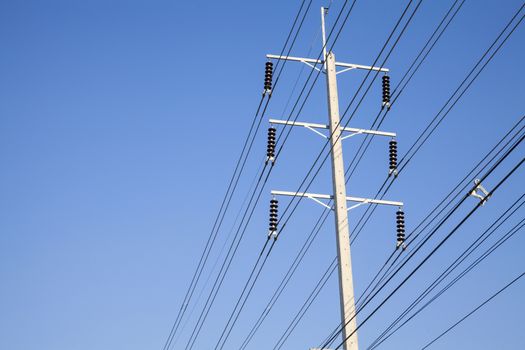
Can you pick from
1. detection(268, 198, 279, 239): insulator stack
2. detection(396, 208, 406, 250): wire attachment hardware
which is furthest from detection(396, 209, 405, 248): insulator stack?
detection(268, 198, 279, 239): insulator stack

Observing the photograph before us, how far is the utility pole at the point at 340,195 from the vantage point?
51.5 ft

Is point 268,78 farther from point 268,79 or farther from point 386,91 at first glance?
point 386,91

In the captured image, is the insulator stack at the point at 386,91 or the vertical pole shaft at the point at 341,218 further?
the insulator stack at the point at 386,91

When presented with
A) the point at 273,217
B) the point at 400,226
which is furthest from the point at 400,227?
the point at 273,217

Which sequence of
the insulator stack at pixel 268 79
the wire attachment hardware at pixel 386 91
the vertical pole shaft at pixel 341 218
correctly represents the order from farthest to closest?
the insulator stack at pixel 268 79
the wire attachment hardware at pixel 386 91
the vertical pole shaft at pixel 341 218

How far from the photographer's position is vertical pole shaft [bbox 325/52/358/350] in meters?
15.6

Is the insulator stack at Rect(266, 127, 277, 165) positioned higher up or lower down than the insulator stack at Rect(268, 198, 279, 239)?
higher up

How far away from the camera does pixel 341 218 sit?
17125 mm

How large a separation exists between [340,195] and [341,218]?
61 centimetres

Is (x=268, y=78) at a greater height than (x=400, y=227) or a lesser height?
greater

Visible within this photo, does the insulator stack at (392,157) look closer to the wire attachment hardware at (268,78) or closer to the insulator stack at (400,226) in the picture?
the insulator stack at (400,226)

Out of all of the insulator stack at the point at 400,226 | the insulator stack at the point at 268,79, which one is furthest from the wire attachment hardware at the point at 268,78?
the insulator stack at the point at 400,226

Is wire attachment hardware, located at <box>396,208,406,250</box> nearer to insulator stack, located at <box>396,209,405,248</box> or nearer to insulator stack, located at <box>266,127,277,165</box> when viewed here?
insulator stack, located at <box>396,209,405,248</box>

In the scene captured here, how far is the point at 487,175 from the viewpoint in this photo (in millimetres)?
11070
